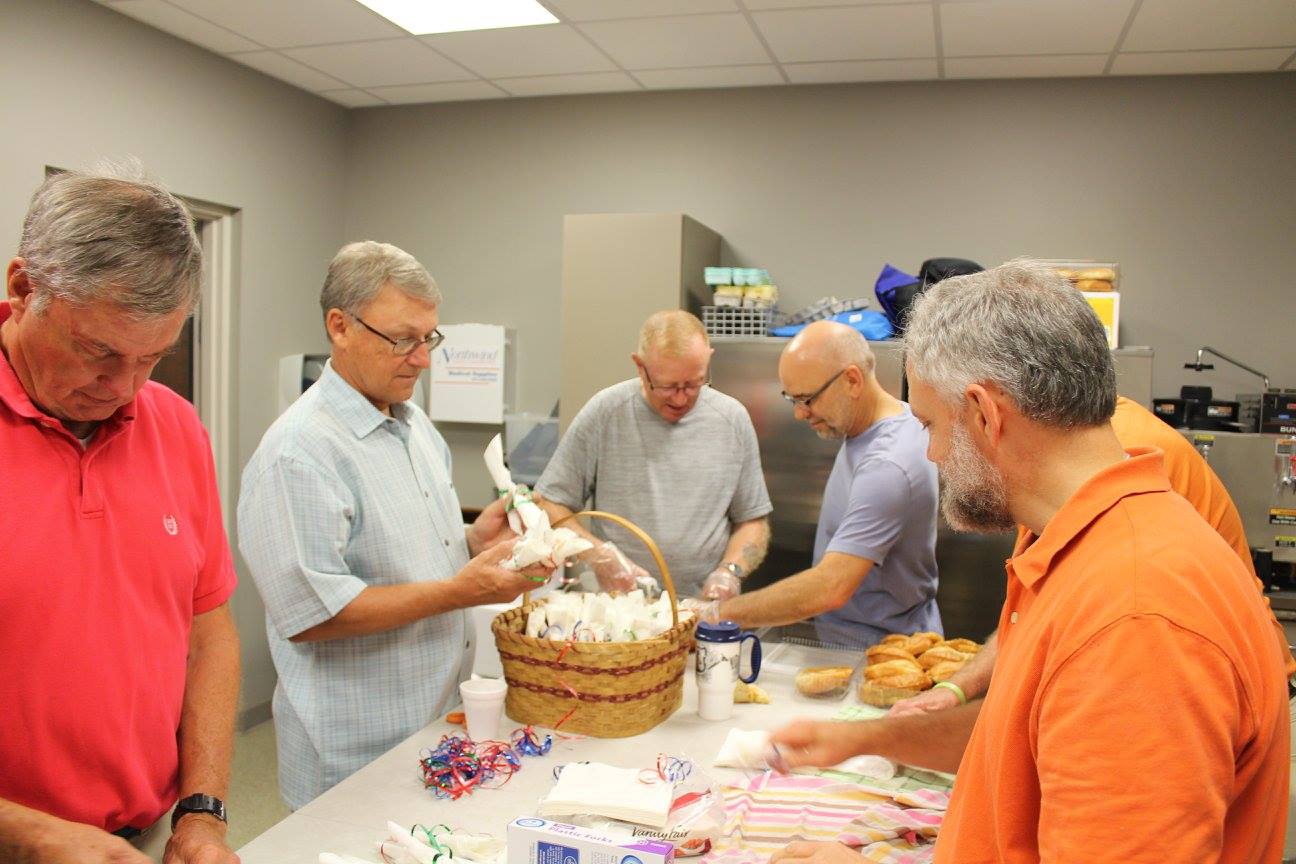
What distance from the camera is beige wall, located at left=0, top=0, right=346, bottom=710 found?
11.0ft

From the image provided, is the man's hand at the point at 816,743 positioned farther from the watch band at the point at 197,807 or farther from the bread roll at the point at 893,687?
the watch band at the point at 197,807

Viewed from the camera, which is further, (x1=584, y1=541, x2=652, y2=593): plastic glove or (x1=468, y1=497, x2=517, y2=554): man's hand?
(x1=584, y1=541, x2=652, y2=593): plastic glove

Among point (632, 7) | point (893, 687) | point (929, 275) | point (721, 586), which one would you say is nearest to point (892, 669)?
point (893, 687)

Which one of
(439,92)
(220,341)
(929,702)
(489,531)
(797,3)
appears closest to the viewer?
(929,702)

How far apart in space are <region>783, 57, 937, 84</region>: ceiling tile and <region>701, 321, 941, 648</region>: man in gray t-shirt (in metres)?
1.86

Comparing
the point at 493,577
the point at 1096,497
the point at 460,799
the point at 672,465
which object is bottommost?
the point at 460,799

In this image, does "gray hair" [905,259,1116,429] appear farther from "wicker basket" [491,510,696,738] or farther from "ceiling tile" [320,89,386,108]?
"ceiling tile" [320,89,386,108]

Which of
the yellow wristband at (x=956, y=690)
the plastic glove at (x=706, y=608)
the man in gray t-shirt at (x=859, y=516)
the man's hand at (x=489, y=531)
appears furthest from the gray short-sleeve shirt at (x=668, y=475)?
the yellow wristband at (x=956, y=690)

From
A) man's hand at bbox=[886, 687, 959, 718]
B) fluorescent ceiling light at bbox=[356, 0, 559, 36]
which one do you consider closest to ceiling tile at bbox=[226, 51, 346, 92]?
fluorescent ceiling light at bbox=[356, 0, 559, 36]

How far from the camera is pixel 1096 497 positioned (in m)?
1.07

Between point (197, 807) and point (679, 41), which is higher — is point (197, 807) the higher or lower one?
the lower one

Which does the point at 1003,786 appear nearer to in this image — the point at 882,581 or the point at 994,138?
the point at 882,581

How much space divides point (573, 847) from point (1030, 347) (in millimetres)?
837

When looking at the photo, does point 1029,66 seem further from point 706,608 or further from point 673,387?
point 706,608
